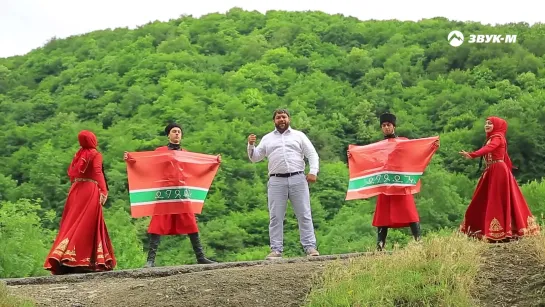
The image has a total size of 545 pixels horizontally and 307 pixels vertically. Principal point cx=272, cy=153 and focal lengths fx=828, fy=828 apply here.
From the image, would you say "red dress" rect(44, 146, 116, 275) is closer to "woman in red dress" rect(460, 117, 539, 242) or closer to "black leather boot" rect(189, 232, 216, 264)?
"black leather boot" rect(189, 232, 216, 264)

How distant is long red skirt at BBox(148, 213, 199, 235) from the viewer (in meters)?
9.90

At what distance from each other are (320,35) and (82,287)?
277 feet

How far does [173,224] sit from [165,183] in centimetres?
56

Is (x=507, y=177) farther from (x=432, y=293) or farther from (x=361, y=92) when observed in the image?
(x=361, y=92)

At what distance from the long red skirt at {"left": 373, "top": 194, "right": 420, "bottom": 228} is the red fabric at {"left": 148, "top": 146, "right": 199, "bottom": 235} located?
2.24 metres

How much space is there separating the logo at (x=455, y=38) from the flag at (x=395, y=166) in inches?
2587

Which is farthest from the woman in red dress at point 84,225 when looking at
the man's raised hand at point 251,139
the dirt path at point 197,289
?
the man's raised hand at point 251,139

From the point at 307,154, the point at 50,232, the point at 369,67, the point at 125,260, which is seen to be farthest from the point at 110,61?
the point at 307,154

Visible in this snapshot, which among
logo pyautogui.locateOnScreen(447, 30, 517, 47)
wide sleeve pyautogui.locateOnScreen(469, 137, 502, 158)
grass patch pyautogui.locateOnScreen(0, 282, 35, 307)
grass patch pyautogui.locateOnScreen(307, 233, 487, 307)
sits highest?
logo pyautogui.locateOnScreen(447, 30, 517, 47)

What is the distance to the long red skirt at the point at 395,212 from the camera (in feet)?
32.6

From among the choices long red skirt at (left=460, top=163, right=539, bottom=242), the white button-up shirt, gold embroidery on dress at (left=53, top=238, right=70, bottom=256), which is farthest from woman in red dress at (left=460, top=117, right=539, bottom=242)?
gold embroidery on dress at (left=53, top=238, right=70, bottom=256)

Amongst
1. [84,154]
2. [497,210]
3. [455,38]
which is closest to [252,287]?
[84,154]

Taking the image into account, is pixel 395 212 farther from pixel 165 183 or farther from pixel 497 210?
pixel 165 183

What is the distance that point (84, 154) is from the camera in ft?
32.0
